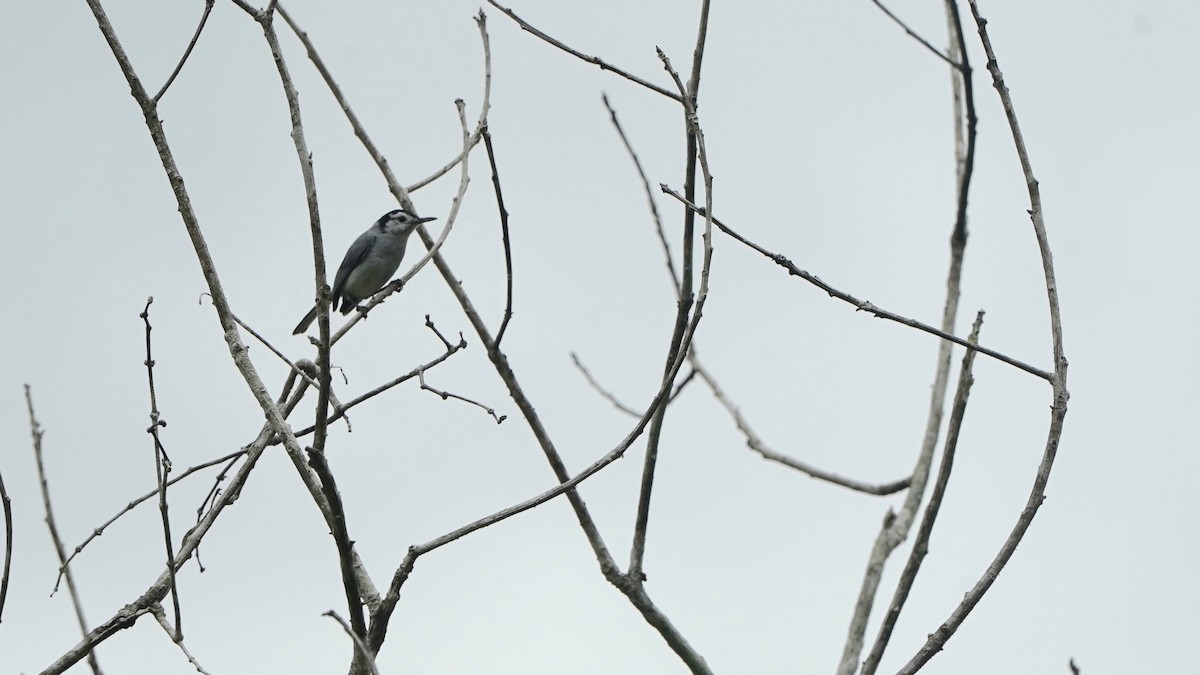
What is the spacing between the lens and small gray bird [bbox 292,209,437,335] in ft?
38.1

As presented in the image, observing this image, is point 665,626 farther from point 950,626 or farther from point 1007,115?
point 1007,115

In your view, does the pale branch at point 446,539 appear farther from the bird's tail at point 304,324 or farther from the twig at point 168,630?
the bird's tail at point 304,324

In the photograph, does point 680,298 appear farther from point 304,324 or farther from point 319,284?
point 304,324

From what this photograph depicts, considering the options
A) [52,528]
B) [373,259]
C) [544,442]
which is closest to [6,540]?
[52,528]

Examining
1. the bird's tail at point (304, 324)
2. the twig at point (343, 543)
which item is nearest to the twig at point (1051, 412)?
the twig at point (343, 543)

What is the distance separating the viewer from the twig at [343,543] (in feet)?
11.7

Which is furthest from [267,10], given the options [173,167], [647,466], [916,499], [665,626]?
[916,499]

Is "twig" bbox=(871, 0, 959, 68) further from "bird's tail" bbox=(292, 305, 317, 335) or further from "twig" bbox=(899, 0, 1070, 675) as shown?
"bird's tail" bbox=(292, 305, 317, 335)

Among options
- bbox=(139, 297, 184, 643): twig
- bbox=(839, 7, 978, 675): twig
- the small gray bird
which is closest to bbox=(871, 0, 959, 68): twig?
bbox=(839, 7, 978, 675): twig

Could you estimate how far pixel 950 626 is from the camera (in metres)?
3.55

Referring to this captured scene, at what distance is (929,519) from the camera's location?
4340 mm

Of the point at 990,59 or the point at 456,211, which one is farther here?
the point at 456,211

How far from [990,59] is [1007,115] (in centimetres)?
20

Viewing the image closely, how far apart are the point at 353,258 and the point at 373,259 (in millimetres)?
402
